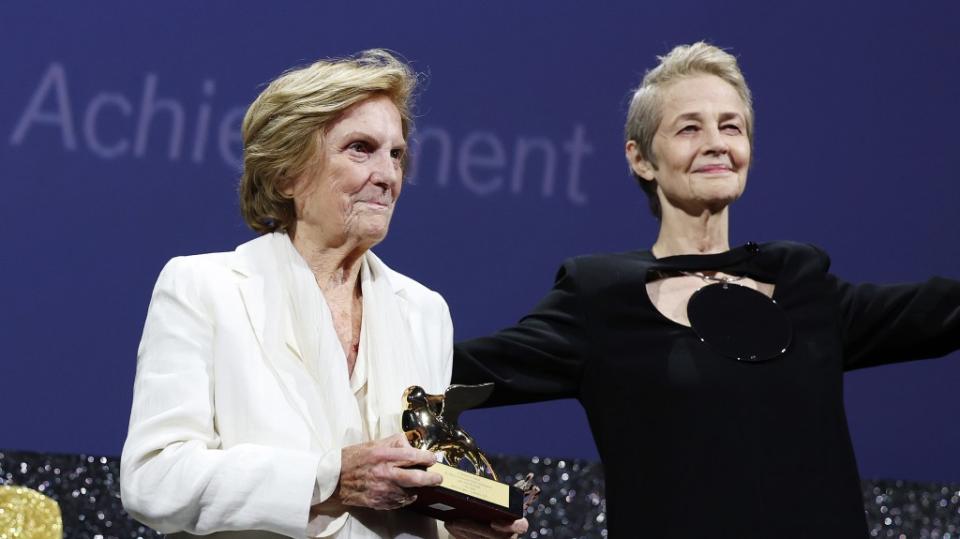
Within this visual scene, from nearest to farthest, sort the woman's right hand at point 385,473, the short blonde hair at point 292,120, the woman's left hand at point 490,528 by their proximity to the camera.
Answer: the woman's right hand at point 385,473 < the woman's left hand at point 490,528 < the short blonde hair at point 292,120

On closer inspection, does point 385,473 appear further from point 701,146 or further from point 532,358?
point 701,146

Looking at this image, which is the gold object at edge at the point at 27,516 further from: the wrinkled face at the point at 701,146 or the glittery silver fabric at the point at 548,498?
the wrinkled face at the point at 701,146

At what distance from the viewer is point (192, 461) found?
5.37 ft

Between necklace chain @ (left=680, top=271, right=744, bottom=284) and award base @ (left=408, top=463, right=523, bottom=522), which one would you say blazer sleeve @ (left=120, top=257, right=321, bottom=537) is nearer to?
award base @ (left=408, top=463, right=523, bottom=522)

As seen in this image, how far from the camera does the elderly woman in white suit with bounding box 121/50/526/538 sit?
5.38 ft

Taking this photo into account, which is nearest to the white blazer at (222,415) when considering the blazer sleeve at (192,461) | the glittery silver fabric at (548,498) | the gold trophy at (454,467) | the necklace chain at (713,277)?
the blazer sleeve at (192,461)

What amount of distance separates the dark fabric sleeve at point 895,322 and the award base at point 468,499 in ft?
2.71

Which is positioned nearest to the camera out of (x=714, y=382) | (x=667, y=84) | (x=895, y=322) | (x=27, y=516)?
(x=27, y=516)

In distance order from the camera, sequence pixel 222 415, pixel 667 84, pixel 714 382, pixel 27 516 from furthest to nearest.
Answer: pixel 667 84 → pixel 714 382 → pixel 27 516 → pixel 222 415

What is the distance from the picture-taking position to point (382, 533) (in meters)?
1.75

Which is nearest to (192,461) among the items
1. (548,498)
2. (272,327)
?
(272,327)

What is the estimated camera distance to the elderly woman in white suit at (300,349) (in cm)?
164

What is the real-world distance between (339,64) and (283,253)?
0.96 feet

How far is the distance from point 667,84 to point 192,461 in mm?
1189
